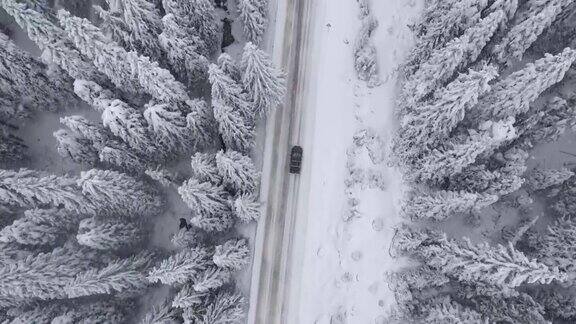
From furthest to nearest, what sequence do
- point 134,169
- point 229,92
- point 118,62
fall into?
point 134,169 → point 118,62 → point 229,92

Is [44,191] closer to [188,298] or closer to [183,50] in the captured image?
[188,298]

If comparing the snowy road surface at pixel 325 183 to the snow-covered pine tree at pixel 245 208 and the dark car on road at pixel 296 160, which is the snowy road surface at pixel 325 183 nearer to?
the dark car on road at pixel 296 160

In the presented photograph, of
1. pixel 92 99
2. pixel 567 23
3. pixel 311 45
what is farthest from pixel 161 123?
pixel 567 23

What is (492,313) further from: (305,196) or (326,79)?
(326,79)

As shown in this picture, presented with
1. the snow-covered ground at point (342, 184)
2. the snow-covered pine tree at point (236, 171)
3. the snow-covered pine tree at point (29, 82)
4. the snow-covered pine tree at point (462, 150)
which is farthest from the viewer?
the snow-covered ground at point (342, 184)

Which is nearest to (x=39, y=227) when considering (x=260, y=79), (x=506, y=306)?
(x=260, y=79)

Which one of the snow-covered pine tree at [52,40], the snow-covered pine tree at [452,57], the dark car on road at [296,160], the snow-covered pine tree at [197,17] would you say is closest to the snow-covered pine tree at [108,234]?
the snow-covered pine tree at [52,40]

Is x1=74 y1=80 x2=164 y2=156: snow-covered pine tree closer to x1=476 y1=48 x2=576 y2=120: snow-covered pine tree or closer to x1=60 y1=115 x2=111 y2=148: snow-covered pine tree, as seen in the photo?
x1=60 y1=115 x2=111 y2=148: snow-covered pine tree
